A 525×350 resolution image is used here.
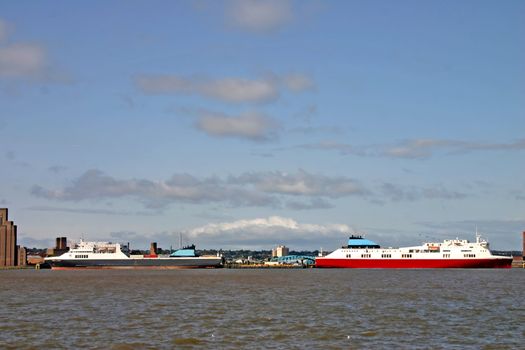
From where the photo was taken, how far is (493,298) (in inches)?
2522

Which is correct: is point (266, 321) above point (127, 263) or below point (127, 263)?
below

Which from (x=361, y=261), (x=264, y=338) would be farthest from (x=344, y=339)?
(x=361, y=261)

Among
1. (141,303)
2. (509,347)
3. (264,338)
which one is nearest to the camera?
(509,347)

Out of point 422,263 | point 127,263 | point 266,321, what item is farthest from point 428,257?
point 266,321

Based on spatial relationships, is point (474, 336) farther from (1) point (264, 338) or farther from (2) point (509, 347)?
(1) point (264, 338)

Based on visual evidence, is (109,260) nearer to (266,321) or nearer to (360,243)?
(360,243)

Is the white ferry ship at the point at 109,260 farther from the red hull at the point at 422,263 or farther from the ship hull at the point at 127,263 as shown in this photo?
the red hull at the point at 422,263

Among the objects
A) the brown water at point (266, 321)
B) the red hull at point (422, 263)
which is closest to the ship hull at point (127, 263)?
the red hull at point (422, 263)

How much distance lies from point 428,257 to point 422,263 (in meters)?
1.98

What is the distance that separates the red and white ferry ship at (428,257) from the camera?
546 ft

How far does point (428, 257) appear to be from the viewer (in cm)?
16775

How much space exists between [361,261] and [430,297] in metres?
111

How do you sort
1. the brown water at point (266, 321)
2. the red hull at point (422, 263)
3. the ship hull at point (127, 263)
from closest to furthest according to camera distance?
the brown water at point (266, 321)
the red hull at point (422, 263)
the ship hull at point (127, 263)

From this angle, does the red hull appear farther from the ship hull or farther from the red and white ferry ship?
the ship hull
